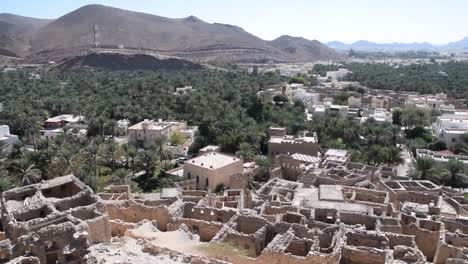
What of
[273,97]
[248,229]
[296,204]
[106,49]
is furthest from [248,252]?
[106,49]

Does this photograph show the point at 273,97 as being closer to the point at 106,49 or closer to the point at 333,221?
the point at 333,221

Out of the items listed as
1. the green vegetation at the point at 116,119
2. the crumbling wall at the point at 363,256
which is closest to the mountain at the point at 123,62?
the green vegetation at the point at 116,119

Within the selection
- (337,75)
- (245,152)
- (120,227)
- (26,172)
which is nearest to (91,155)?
(26,172)

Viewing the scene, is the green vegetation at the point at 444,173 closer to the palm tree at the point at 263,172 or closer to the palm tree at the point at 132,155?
the palm tree at the point at 263,172

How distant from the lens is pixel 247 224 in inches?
1128

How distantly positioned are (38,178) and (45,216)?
24358 millimetres

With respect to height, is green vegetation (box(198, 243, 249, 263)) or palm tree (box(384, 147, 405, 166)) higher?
green vegetation (box(198, 243, 249, 263))

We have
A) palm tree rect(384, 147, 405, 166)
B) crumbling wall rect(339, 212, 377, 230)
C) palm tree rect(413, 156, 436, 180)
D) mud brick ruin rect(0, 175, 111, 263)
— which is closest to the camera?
mud brick ruin rect(0, 175, 111, 263)

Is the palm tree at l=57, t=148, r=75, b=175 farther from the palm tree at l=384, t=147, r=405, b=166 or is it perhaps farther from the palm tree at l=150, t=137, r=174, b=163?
the palm tree at l=384, t=147, r=405, b=166

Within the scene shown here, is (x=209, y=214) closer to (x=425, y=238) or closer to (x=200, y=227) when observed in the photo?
(x=200, y=227)

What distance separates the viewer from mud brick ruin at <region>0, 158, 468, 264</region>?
21.8 m

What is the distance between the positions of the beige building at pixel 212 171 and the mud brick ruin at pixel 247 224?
9140 mm

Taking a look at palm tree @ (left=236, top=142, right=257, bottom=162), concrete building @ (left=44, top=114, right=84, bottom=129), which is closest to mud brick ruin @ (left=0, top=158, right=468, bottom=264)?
palm tree @ (left=236, top=142, right=257, bottom=162)

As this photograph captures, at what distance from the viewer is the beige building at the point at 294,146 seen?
56.7m
